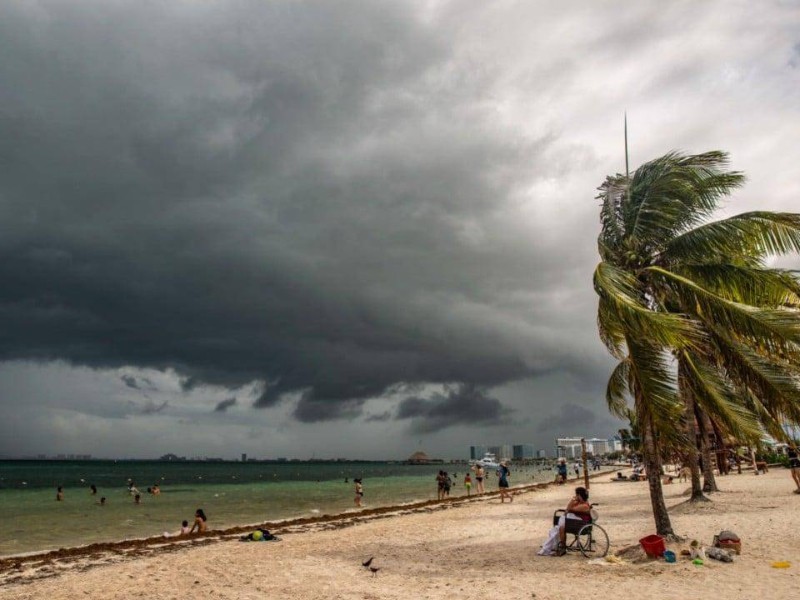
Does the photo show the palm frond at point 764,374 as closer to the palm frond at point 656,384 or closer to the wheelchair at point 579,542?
the palm frond at point 656,384

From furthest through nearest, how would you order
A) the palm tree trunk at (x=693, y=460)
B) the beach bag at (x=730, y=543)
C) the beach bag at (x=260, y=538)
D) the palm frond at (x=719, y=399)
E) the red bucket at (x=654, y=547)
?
the palm tree trunk at (x=693, y=460)
the beach bag at (x=260, y=538)
the beach bag at (x=730, y=543)
the red bucket at (x=654, y=547)
the palm frond at (x=719, y=399)

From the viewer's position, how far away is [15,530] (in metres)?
23.6

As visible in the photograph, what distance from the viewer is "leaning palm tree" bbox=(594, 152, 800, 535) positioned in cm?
901

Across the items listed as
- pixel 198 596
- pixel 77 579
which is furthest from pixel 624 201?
pixel 77 579

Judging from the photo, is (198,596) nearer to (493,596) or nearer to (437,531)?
(493,596)

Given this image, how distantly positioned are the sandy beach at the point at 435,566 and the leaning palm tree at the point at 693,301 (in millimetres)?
2147

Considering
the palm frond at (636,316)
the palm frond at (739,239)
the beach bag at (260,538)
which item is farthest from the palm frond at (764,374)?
the beach bag at (260,538)

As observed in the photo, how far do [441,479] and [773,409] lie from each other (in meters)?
27.5

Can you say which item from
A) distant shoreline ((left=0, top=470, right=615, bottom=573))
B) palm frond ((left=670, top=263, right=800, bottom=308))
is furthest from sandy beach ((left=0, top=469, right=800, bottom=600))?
palm frond ((left=670, top=263, right=800, bottom=308))

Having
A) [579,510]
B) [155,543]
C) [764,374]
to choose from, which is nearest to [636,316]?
[764,374]

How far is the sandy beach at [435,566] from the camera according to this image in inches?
349

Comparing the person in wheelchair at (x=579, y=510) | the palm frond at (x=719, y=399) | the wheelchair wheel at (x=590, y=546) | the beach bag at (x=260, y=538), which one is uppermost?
the palm frond at (x=719, y=399)

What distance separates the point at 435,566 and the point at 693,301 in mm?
7410

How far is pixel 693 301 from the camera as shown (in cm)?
1020
